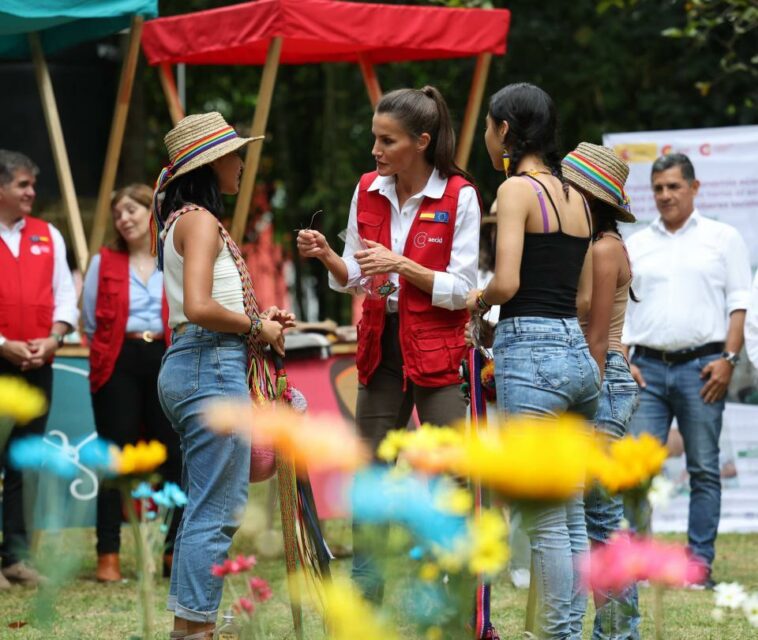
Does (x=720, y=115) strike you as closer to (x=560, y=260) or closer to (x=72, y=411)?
(x=72, y=411)

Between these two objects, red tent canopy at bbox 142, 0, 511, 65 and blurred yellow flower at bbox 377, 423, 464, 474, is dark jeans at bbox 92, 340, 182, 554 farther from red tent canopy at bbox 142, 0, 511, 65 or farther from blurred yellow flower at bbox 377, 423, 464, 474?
blurred yellow flower at bbox 377, 423, 464, 474

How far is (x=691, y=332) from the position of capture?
5.84 metres

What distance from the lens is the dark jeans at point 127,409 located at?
5855 millimetres

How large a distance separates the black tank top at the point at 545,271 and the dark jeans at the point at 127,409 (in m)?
2.77

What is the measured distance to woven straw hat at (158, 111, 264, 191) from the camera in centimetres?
360

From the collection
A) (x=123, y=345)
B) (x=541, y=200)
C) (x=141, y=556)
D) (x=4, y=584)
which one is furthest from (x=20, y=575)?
(x=141, y=556)

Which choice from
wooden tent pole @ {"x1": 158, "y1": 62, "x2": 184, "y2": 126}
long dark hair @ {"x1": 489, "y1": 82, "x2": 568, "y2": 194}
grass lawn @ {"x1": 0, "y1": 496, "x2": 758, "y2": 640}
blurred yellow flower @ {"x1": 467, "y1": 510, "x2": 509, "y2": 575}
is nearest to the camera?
blurred yellow flower @ {"x1": 467, "y1": 510, "x2": 509, "y2": 575}

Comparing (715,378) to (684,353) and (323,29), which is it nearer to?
(684,353)

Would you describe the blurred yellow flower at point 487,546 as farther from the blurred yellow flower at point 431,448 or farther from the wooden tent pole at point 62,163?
the wooden tent pole at point 62,163

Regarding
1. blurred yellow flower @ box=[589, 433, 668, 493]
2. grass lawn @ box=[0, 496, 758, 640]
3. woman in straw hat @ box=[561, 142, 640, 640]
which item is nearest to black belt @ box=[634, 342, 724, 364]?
grass lawn @ box=[0, 496, 758, 640]

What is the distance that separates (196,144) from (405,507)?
2259 mm

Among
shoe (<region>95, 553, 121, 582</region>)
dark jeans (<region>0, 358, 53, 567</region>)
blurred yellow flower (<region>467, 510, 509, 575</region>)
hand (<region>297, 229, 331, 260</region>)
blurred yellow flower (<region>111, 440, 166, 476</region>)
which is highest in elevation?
hand (<region>297, 229, 331, 260</region>)

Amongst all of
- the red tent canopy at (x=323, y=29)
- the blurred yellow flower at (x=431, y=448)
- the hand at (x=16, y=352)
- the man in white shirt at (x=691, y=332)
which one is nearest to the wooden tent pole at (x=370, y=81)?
the red tent canopy at (x=323, y=29)

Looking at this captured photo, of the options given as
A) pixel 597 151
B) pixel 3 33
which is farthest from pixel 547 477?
pixel 3 33
